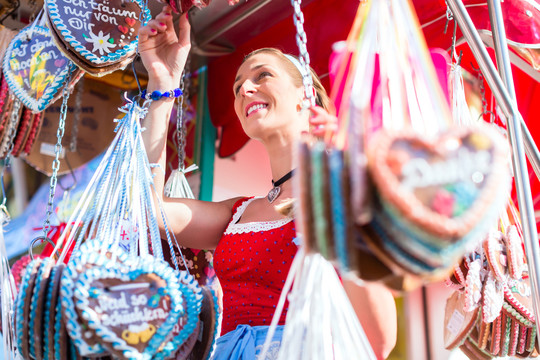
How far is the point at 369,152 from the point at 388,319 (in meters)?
0.66

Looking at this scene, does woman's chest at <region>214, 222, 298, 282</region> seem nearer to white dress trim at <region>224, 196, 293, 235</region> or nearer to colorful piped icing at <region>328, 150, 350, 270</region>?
white dress trim at <region>224, 196, 293, 235</region>

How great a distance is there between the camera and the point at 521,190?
940mm

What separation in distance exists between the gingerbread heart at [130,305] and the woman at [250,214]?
14.1 inches

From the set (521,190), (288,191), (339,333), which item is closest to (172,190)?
(288,191)

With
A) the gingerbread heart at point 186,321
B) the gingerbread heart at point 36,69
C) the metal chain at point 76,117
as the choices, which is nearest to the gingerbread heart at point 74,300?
the gingerbread heart at point 186,321

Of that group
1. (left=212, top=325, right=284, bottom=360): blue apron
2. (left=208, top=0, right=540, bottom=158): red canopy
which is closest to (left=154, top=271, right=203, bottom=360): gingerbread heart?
(left=212, top=325, right=284, bottom=360): blue apron

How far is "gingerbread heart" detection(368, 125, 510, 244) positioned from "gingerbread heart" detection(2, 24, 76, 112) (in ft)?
3.82

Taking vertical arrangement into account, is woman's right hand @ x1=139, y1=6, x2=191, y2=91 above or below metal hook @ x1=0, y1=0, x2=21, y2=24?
below

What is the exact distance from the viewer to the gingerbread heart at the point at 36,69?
1.58 meters

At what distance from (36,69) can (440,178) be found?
141 centimetres

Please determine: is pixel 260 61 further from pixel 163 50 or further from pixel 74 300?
pixel 74 300

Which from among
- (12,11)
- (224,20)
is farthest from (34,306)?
(224,20)

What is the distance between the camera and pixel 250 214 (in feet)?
5.03

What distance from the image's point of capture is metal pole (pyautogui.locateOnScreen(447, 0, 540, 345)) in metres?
0.90
